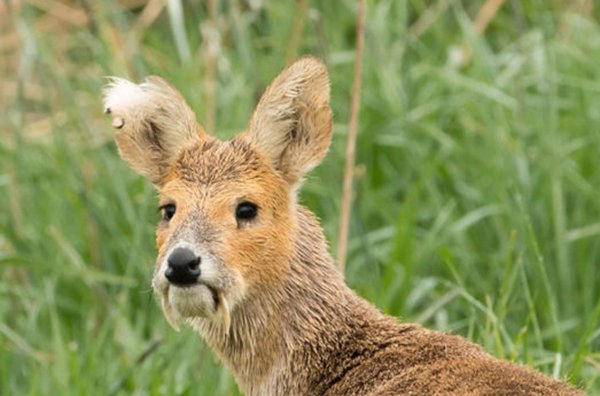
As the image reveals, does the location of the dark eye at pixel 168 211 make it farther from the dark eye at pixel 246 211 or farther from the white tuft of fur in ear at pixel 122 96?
the white tuft of fur in ear at pixel 122 96

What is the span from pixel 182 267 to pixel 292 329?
1.90 ft

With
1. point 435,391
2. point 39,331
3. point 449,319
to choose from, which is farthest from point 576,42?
point 435,391

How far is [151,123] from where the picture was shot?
487 centimetres

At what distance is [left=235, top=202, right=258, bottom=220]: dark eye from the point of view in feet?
14.7

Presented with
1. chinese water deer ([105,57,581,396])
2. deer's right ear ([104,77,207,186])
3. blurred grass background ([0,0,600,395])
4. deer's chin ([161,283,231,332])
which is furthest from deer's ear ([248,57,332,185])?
blurred grass background ([0,0,600,395])

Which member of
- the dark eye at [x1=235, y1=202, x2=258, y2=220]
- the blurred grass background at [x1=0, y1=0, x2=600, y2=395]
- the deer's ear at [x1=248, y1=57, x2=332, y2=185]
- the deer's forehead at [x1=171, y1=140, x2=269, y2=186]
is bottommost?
the blurred grass background at [x1=0, y1=0, x2=600, y2=395]

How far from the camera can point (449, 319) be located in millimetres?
6195

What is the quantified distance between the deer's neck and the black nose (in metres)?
0.39

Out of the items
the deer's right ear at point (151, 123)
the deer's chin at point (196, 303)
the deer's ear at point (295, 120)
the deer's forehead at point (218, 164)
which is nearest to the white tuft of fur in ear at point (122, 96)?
the deer's right ear at point (151, 123)

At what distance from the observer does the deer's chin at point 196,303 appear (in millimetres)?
4234

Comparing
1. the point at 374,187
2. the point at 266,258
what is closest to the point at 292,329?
the point at 266,258

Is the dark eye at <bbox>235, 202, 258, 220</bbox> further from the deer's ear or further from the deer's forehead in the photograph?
the deer's ear

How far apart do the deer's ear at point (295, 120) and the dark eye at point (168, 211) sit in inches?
13.0

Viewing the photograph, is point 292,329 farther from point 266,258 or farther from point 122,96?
point 122,96
